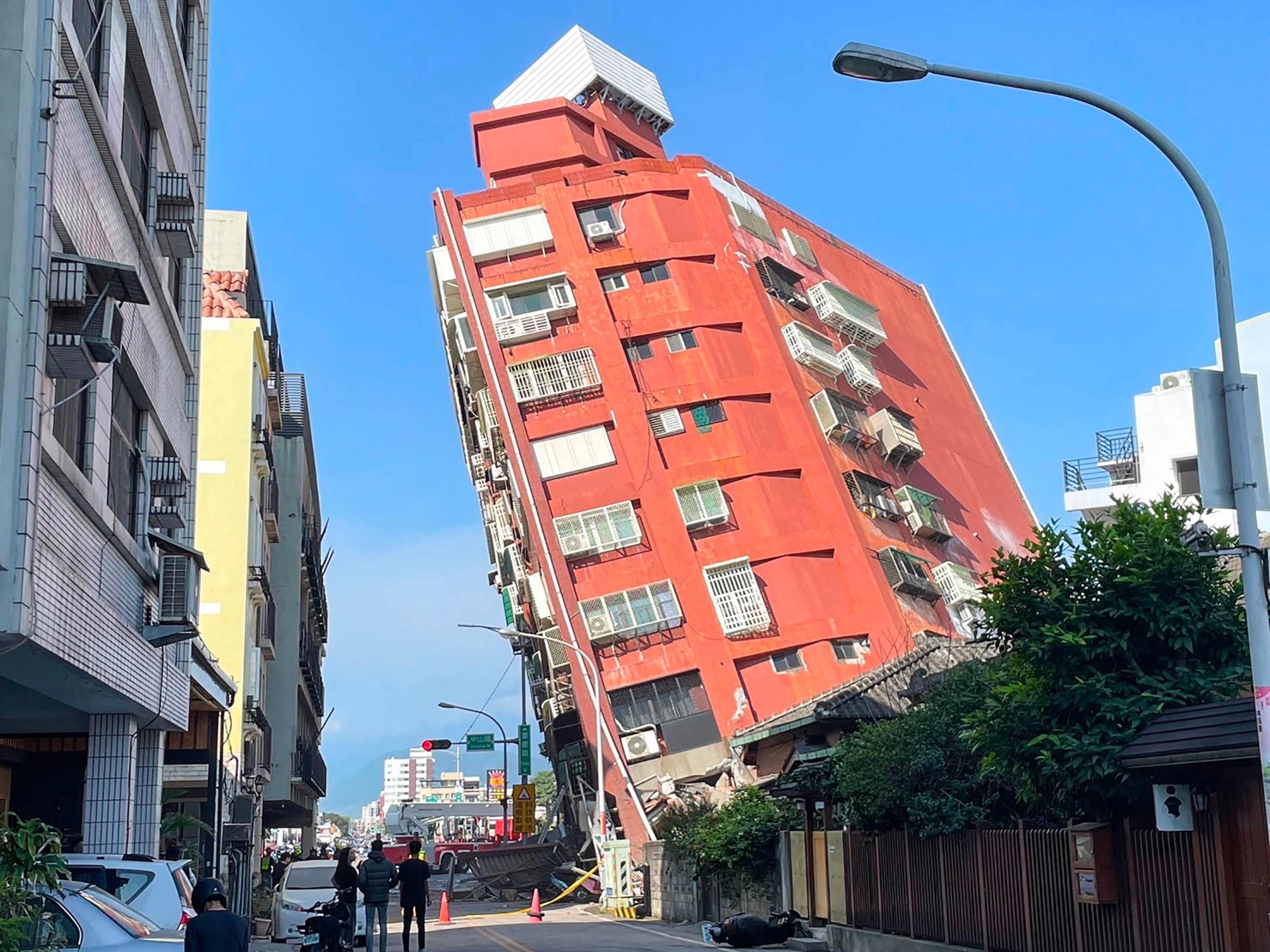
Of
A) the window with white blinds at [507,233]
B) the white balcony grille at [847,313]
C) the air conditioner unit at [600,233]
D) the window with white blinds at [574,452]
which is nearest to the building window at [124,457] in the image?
the window with white blinds at [574,452]

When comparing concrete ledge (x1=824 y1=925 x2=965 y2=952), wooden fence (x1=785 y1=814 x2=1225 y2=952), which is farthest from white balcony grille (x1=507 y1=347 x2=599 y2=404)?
concrete ledge (x1=824 y1=925 x2=965 y2=952)

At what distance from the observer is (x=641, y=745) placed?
42469 mm

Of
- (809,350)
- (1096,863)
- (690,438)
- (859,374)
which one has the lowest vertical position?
(1096,863)

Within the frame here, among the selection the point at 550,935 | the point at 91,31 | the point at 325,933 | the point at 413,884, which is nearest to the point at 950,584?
the point at 550,935

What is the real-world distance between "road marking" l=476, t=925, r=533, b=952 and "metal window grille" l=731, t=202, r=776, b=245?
29.3 meters

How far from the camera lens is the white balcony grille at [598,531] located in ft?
145

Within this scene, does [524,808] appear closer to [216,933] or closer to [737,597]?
[737,597]

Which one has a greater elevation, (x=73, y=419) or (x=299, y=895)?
(x=73, y=419)

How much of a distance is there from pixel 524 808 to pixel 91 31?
38.0m

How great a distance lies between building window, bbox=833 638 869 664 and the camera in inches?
1698

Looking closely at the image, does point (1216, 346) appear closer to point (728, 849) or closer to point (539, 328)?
point (539, 328)

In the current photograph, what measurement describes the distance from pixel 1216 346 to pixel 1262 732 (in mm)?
38264

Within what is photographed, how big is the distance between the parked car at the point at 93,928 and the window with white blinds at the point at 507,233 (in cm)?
3856

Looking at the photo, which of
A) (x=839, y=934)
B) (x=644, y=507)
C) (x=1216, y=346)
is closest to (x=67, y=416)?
(x=839, y=934)
